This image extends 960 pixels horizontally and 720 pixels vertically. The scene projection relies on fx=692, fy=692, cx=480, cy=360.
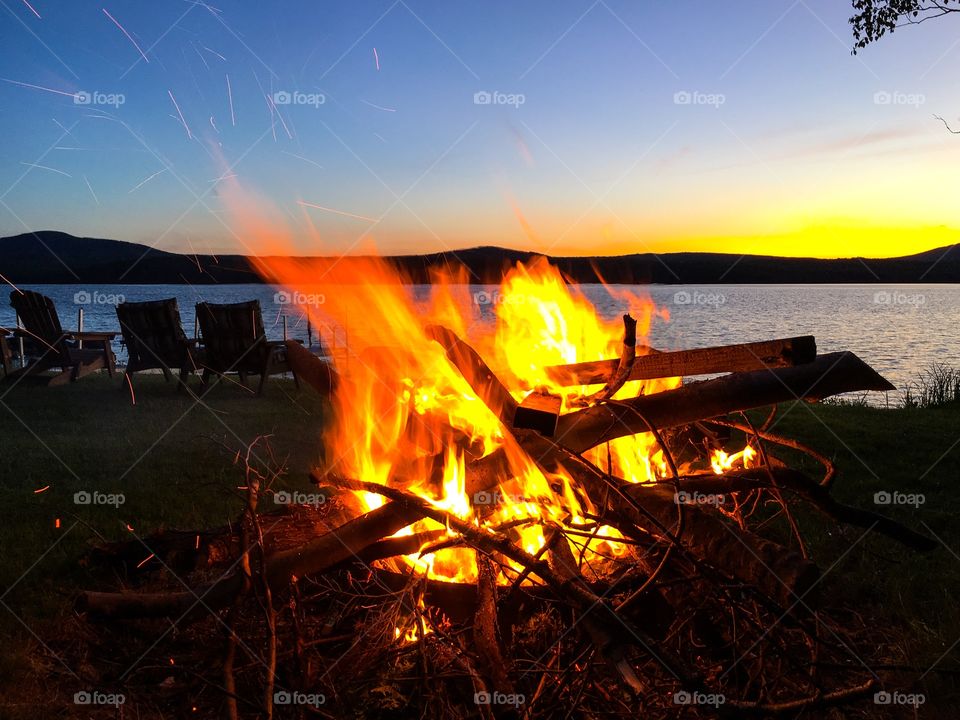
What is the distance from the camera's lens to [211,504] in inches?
215

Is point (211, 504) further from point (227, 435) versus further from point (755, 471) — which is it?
point (755, 471)

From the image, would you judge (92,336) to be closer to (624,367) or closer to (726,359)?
(624,367)

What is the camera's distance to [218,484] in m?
5.89

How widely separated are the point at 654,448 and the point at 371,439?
1.80 metres

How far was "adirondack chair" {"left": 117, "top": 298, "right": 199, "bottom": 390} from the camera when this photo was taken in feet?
41.4

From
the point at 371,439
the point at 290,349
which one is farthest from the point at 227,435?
the point at 371,439
